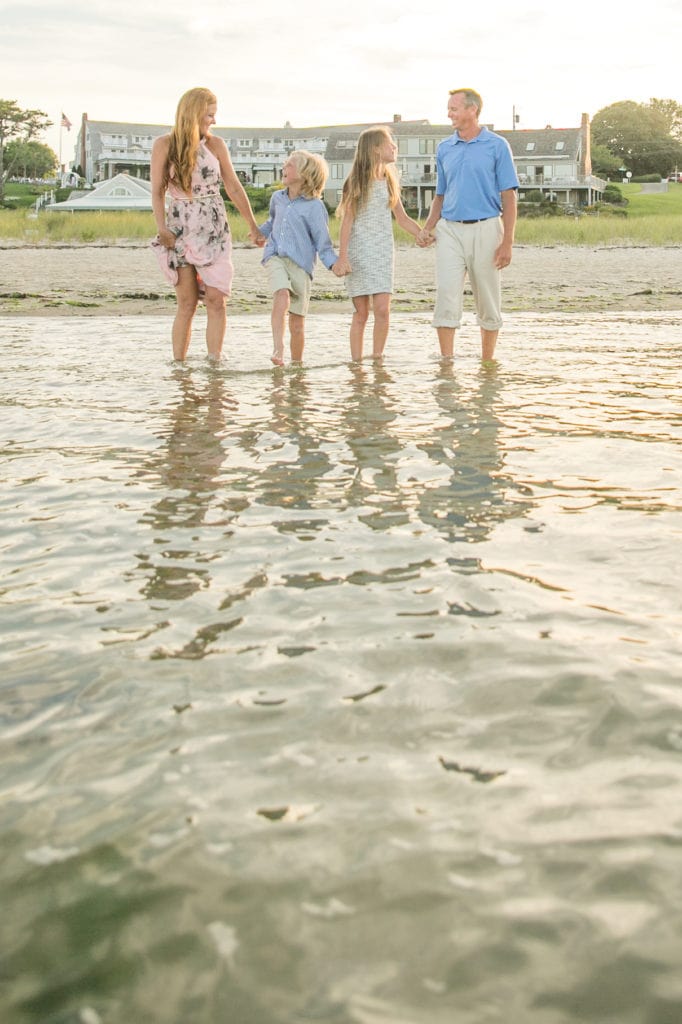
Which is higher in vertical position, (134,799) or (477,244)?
(477,244)

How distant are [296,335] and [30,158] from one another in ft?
342

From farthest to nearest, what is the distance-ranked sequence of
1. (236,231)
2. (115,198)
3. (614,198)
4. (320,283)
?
(614,198), (115,198), (236,231), (320,283)

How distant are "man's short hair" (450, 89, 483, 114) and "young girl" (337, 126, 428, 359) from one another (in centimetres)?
66

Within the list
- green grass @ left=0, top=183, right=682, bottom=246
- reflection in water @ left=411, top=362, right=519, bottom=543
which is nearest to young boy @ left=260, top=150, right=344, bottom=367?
reflection in water @ left=411, top=362, right=519, bottom=543

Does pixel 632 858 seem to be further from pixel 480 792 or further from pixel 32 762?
pixel 32 762

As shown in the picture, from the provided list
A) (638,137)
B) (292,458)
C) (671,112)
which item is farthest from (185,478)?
(671,112)

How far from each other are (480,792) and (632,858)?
0.90 feet

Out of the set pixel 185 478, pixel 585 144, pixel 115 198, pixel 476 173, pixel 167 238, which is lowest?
pixel 185 478

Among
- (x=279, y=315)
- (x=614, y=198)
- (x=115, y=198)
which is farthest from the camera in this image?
(x=614, y=198)

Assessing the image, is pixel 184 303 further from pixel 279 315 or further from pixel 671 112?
pixel 671 112

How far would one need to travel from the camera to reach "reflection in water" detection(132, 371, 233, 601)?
2957 mm

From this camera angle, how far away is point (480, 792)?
179 cm

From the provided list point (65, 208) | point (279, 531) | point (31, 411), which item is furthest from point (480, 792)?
point (65, 208)

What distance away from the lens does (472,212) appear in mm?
7617
